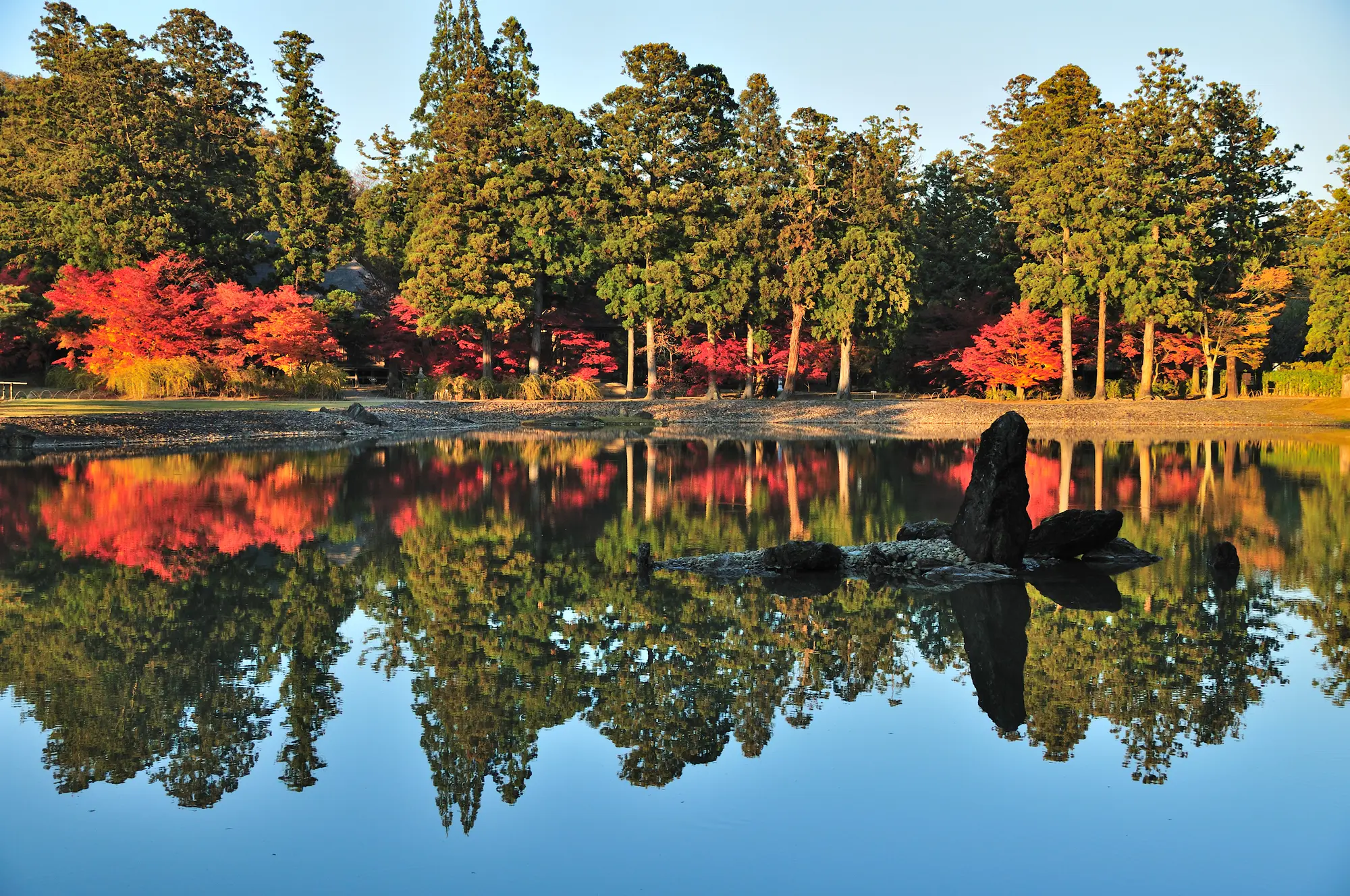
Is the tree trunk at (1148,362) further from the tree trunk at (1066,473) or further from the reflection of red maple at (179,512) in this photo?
the reflection of red maple at (179,512)

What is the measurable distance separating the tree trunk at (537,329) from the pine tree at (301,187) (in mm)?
7246

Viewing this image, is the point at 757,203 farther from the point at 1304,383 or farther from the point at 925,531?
the point at 925,531

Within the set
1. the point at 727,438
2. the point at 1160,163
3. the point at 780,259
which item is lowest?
the point at 727,438

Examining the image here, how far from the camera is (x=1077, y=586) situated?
1042 cm

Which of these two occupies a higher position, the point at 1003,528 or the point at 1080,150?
the point at 1080,150

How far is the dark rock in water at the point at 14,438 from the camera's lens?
25875 millimetres

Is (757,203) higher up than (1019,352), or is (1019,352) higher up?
(757,203)

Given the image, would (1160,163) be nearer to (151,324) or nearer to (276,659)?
(151,324)

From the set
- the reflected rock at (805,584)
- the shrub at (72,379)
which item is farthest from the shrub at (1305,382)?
the shrub at (72,379)

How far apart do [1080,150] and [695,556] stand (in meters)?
35.2

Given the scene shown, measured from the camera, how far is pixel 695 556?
456 inches

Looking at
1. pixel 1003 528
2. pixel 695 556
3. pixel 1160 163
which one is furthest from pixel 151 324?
pixel 1160 163

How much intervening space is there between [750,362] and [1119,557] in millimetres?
31660

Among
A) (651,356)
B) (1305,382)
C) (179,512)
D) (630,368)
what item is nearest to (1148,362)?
(1305,382)
